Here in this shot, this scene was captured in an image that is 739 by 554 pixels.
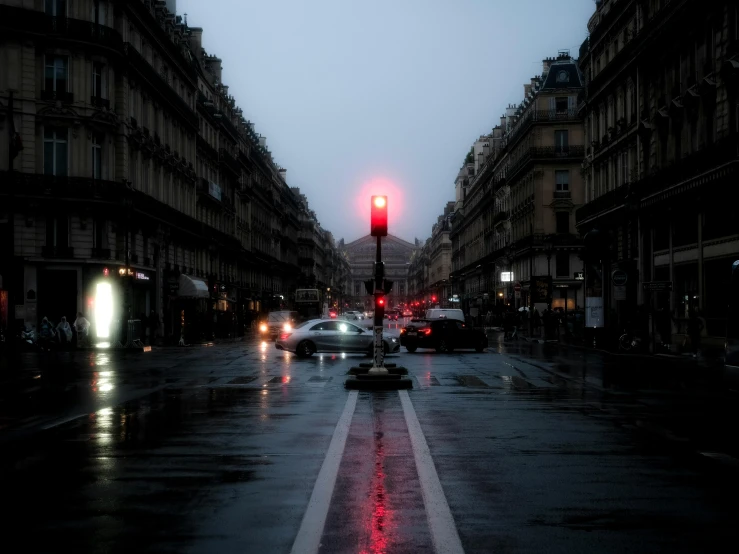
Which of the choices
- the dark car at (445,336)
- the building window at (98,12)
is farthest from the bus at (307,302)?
the dark car at (445,336)

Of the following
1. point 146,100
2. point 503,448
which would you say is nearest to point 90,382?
point 503,448

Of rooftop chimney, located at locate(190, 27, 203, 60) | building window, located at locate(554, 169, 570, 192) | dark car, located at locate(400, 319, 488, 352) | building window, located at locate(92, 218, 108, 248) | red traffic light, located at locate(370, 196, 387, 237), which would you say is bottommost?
dark car, located at locate(400, 319, 488, 352)

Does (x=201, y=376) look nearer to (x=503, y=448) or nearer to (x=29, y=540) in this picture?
(x=503, y=448)

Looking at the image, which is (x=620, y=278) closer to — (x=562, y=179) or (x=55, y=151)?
(x=55, y=151)

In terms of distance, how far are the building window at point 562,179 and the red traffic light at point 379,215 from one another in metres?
59.6

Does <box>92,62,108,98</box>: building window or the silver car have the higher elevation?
<box>92,62,108,98</box>: building window

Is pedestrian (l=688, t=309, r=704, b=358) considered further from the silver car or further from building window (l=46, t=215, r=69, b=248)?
building window (l=46, t=215, r=69, b=248)

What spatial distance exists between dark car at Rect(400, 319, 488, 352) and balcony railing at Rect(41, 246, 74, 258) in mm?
17062

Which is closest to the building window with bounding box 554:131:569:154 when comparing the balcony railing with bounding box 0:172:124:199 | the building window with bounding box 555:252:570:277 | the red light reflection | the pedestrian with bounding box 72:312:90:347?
the building window with bounding box 555:252:570:277

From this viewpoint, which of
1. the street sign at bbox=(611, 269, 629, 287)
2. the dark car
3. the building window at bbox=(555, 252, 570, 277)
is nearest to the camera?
the street sign at bbox=(611, 269, 629, 287)

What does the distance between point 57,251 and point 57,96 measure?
725 cm

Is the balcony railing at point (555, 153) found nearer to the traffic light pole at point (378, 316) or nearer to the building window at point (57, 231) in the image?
the building window at point (57, 231)

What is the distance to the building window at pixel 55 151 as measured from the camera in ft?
147

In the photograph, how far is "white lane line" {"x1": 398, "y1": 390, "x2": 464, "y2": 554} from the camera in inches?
266
